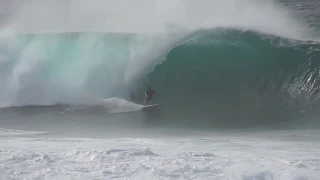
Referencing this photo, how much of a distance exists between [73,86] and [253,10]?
7063 millimetres

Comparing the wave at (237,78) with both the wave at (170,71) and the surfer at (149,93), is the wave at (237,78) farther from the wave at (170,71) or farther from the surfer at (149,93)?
the surfer at (149,93)

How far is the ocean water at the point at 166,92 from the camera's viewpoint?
7.14 meters

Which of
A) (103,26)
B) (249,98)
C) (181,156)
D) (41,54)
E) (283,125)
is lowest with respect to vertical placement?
(181,156)

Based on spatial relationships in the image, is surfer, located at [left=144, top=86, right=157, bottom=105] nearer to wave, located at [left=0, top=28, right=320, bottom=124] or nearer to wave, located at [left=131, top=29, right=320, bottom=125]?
wave, located at [left=0, top=28, right=320, bottom=124]

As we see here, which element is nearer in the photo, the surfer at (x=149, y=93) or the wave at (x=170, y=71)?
the surfer at (x=149, y=93)

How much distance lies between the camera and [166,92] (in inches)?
577

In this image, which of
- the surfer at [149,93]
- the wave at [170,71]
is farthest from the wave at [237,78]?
the surfer at [149,93]

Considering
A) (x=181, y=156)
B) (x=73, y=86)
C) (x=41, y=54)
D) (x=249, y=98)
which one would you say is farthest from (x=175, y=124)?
(x=41, y=54)

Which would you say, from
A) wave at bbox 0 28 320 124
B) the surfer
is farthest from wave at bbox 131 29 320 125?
the surfer

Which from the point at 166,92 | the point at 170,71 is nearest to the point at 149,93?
the point at 166,92

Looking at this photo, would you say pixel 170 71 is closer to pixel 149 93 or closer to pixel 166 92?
pixel 166 92

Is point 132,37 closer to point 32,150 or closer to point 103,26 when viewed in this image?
point 103,26

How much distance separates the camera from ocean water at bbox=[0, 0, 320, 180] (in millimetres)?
7141

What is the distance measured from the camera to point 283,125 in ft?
35.5
